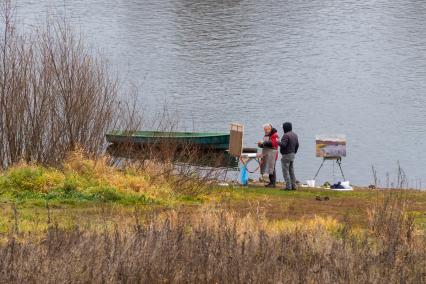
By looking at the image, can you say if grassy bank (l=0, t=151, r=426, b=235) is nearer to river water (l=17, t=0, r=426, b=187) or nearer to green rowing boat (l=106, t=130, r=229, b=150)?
green rowing boat (l=106, t=130, r=229, b=150)

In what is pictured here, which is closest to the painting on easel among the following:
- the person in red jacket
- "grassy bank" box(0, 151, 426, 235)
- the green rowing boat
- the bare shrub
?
the person in red jacket

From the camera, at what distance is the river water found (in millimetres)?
39750

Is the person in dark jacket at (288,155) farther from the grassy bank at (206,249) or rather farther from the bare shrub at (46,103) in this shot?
the grassy bank at (206,249)

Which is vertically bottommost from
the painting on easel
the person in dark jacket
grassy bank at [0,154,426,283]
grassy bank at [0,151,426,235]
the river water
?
grassy bank at [0,154,426,283]

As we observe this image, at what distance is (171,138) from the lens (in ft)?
83.0

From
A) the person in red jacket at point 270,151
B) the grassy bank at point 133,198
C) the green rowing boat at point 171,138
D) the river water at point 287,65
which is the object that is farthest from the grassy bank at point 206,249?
the river water at point 287,65

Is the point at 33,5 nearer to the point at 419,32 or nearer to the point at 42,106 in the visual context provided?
the point at 419,32

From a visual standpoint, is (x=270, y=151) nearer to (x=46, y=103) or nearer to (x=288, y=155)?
(x=288, y=155)

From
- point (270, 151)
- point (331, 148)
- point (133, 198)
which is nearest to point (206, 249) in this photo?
point (133, 198)

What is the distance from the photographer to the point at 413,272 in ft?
34.4

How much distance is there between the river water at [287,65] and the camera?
1565 inches

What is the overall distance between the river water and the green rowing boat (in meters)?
1.97

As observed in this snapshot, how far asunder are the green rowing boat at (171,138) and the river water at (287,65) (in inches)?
77.4

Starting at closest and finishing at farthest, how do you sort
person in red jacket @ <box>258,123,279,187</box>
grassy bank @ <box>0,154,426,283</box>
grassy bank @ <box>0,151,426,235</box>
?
grassy bank @ <box>0,154,426,283</box> → grassy bank @ <box>0,151,426,235</box> → person in red jacket @ <box>258,123,279,187</box>
